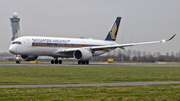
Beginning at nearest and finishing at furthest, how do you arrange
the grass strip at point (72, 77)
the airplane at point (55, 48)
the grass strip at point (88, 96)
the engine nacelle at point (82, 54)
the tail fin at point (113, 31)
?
the grass strip at point (88, 96)
the grass strip at point (72, 77)
the airplane at point (55, 48)
the engine nacelle at point (82, 54)
the tail fin at point (113, 31)

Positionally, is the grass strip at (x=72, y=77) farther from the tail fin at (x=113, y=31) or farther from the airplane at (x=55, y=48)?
the tail fin at (x=113, y=31)

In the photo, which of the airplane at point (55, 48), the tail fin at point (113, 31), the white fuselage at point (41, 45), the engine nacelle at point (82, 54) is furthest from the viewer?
the tail fin at point (113, 31)

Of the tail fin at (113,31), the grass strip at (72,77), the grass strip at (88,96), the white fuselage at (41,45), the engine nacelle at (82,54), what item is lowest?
the grass strip at (88,96)

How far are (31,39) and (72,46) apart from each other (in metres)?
9.28

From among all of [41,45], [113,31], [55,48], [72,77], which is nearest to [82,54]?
[55,48]

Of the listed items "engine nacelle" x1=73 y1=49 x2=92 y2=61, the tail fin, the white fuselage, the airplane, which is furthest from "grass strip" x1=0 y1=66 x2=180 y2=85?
the tail fin

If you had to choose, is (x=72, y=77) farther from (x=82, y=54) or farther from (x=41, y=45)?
(x=41, y=45)

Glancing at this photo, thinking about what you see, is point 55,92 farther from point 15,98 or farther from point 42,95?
point 15,98

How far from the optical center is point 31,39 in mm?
56031

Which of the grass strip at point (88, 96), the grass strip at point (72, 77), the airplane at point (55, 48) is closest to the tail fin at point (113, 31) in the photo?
the airplane at point (55, 48)

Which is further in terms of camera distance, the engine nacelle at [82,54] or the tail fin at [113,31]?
the tail fin at [113,31]

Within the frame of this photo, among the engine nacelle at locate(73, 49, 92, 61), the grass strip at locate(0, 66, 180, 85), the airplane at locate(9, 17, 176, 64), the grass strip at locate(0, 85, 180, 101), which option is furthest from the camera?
the engine nacelle at locate(73, 49, 92, 61)

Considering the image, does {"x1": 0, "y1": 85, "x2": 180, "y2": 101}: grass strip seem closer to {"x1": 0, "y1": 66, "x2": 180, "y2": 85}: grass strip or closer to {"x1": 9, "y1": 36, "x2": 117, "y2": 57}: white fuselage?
{"x1": 0, "y1": 66, "x2": 180, "y2": 85}: grass strip

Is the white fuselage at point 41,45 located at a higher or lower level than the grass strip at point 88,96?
higher
